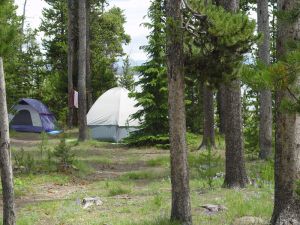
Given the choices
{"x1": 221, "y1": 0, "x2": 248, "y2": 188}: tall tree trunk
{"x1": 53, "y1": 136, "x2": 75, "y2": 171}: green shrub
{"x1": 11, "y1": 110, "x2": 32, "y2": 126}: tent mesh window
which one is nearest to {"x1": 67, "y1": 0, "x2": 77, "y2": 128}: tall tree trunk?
Answer: {"x1": 11, "y1": 110, "x2": 32, "y2": 126}: tent mesh window

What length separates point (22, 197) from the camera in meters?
10.2

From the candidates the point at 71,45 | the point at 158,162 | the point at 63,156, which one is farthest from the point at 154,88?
the point at 71,45

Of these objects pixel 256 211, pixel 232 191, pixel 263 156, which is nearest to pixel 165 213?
pixel 256 211

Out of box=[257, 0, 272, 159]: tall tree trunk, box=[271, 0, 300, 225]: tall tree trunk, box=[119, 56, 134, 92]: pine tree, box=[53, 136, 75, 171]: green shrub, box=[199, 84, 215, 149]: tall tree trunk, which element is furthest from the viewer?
box=[119, 56, 134, 92]: pine tree

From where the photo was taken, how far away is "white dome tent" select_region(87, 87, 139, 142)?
922 inches

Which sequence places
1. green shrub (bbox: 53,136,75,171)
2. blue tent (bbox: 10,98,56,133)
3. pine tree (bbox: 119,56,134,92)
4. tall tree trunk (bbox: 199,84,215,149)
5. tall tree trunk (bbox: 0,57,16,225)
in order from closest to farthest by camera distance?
tall tree trunk (bbox: 0,57,16,225) → green shrub (bbox: 53,136,75,171) → tall tree trunk (bbox: 199,84,215,149) → blue tent (bbox: 10,98,56,133) → pine tree (bbox: 119,56,134,92)

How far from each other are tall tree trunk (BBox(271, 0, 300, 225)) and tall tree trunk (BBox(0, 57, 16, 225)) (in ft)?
12.5

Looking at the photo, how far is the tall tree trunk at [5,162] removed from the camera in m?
6.87

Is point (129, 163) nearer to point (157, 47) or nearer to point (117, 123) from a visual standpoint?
point (157, 47)

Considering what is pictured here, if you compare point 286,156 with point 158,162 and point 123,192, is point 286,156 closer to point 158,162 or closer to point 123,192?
point 123,192

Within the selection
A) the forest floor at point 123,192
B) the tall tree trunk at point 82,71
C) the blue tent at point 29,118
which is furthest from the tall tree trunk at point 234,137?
the blue tent at point 29,118

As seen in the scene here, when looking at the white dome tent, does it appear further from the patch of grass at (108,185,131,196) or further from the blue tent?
the patch of grass at (108,185,131,196)

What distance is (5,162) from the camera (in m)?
6.90

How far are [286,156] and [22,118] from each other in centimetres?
2279
